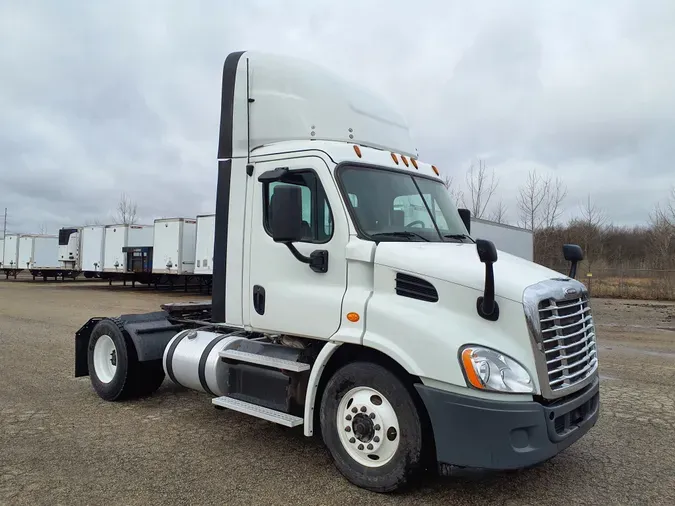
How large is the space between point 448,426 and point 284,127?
3060 mm

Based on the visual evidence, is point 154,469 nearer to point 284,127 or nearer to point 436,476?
point 436,476

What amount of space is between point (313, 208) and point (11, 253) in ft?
135

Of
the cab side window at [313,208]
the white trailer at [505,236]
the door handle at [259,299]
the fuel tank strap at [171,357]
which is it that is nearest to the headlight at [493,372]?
the cab side window at [313,208]

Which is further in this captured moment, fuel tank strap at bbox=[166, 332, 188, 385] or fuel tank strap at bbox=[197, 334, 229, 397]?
fuel tank strap at bbox=[166, 332, 188, 385]

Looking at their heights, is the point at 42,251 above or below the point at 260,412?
above

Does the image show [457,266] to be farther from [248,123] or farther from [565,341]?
[248,123]

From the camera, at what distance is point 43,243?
36.6m

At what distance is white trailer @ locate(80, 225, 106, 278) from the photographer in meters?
29.7

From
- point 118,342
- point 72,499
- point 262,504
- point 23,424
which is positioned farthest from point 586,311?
point 23,424

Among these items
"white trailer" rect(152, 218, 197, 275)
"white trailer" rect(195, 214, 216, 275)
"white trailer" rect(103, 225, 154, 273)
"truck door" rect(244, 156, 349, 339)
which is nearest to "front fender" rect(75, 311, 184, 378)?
"truck door" rect(244, 156, 349, 339)

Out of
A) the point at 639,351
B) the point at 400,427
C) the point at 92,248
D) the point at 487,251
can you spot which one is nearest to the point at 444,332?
the point at 487,251

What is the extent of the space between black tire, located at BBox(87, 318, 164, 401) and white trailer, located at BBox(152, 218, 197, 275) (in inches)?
731

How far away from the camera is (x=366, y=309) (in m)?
4.04

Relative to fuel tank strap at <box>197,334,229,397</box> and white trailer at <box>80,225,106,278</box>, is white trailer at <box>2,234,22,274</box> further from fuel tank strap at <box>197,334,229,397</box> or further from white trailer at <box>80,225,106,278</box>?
fuel tank strap at <box>197,334,229,397</box>
